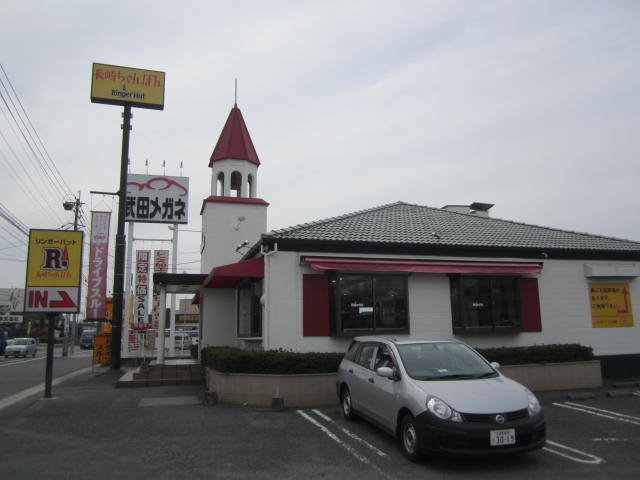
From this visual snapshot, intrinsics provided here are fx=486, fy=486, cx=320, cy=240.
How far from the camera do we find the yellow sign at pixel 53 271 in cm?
1156

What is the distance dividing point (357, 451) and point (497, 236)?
990 centimetres

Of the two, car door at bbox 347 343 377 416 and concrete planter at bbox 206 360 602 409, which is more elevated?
car door at bbox 347 343 377 416

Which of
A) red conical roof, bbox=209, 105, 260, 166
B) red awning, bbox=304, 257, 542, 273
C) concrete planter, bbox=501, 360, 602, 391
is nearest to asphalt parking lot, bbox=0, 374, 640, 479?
concrete planter, bbox=501, 360, 602, 391

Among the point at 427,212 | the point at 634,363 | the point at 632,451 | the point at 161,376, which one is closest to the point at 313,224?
the point at 427,212

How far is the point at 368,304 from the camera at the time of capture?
488 inches

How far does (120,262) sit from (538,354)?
1474 cm

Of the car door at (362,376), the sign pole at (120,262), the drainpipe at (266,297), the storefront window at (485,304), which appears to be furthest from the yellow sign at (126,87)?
the car door at (362,376)

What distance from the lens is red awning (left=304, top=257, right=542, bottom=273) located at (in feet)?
39.5

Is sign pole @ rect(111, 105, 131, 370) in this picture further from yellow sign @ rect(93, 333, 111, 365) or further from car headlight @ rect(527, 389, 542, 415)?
car headlight @ rect(527, 389, 542, 415)

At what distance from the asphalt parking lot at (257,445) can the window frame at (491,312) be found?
2751 mm

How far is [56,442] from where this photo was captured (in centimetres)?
752

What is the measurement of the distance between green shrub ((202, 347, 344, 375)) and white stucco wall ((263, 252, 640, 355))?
109 cm

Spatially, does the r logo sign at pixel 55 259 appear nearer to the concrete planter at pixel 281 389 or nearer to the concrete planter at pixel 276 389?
the concrete planter at pixel 276 389

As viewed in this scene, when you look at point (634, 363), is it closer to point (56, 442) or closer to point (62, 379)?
point (56, 442)
